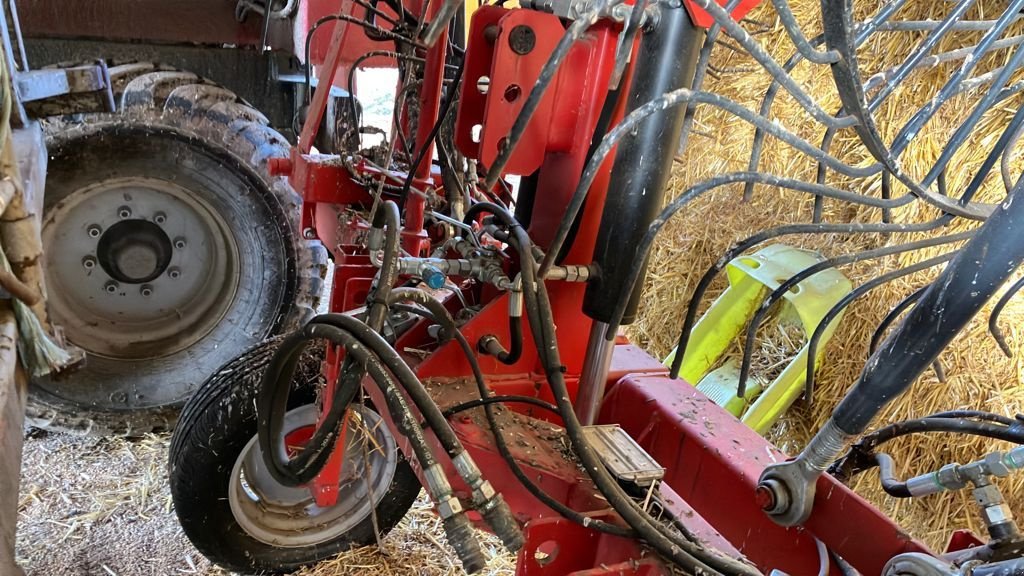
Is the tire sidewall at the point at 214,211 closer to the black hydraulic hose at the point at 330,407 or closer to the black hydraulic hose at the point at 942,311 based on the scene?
the black hydraulic hose at the point at 330,407

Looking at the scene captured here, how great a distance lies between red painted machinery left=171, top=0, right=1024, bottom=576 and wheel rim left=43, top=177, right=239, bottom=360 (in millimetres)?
1066

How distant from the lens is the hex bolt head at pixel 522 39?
1.33 meters

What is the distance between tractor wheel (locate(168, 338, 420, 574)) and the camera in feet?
6.22

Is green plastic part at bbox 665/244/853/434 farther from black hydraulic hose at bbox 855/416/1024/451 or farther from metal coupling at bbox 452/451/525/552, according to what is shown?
metal coupling at bbox 452/451/525/552

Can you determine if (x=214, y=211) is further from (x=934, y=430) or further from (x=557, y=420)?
(x=934, y=430)

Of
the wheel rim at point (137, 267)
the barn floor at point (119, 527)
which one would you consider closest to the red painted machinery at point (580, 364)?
the barn floor at point (119, 527)

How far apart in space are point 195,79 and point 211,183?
447 millimetres

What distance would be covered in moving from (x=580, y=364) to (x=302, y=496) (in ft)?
3.40

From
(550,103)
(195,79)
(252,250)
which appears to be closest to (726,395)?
(550,103)

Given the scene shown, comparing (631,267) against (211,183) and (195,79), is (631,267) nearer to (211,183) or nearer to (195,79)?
(211,183)

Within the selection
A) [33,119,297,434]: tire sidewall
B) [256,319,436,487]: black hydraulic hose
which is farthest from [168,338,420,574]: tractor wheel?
[33,119,297,434]: tire sidewall

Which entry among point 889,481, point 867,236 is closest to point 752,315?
point 867,236

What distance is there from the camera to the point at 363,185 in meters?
2.12

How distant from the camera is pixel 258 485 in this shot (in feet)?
6.73
